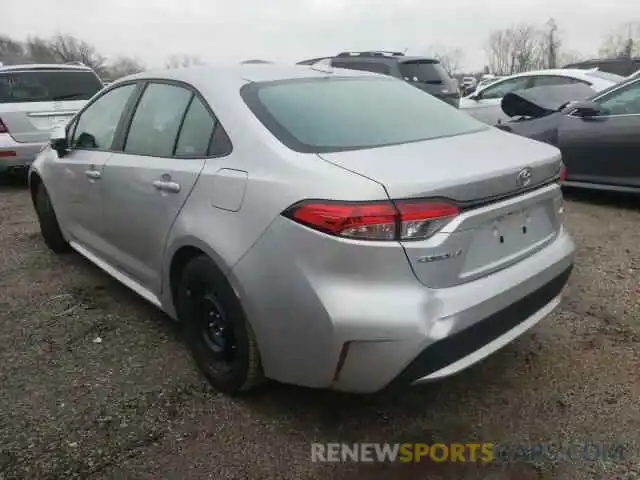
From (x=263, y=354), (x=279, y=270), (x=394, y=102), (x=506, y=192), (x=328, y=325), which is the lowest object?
(x=263, y=354)

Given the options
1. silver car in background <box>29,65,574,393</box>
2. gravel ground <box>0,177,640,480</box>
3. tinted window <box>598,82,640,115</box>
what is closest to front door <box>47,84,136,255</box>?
silver car in background <box>29,65,574,393</box>

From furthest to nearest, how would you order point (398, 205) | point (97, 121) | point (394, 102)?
point (97, 121), point (394, 102), point (398, 205)

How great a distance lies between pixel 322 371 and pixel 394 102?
1.45m

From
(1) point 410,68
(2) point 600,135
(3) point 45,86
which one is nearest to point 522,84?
(1) point 410,68

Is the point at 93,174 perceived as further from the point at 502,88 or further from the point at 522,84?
the point at 502,88

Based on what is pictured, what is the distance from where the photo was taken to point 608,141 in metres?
5.25

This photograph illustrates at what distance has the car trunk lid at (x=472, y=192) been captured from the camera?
6.46ft

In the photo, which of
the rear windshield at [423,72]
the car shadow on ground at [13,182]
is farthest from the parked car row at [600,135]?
the car shadow on ground at [13,182]

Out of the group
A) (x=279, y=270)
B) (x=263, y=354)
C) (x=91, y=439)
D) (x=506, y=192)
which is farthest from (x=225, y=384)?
(x=506, y=192)

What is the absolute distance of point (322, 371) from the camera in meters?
2.07

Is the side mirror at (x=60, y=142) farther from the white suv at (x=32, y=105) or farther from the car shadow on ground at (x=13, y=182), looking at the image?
the car shadow on ground at (x=13, y=182)

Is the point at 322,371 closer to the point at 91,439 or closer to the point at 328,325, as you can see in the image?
the point at 328,325

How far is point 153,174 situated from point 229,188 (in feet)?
2.18

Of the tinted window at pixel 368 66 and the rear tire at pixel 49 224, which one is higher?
the tinted window at pixel 368 66
